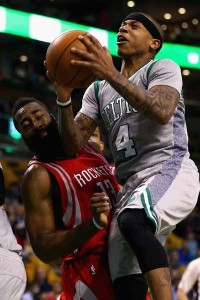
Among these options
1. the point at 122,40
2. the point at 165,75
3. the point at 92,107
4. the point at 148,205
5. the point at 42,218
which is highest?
the point at 122,40

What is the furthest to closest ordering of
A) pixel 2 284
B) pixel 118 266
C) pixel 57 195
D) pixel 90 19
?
1. pixel 90 19
2. pixel 57 195
3. pixel 118 266
4. pixel 2 284

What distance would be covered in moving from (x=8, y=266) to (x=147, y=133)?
1079 millimetres

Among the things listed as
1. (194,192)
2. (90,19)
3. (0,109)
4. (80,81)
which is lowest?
(0,109)

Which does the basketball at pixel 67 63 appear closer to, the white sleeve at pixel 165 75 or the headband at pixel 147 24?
the white sleeve at pixel 165 75

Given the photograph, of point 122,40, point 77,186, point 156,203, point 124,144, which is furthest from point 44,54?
point 156,203

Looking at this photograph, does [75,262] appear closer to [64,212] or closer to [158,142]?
[64,212]

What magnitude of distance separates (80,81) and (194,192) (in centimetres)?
90

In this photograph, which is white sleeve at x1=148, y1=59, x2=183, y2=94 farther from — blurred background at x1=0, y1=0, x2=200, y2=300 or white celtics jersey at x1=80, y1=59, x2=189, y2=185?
blurred background at x1=0, y1=0, x2=200, y2=300

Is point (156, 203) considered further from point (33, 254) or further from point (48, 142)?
point (33, 254)

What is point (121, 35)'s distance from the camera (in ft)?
14.0

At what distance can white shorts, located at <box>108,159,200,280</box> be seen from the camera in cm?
379

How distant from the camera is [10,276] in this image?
12.7 ft

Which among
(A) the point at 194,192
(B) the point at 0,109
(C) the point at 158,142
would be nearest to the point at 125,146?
(C) the point at 158,142

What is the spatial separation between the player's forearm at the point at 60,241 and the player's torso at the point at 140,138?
403 mm
